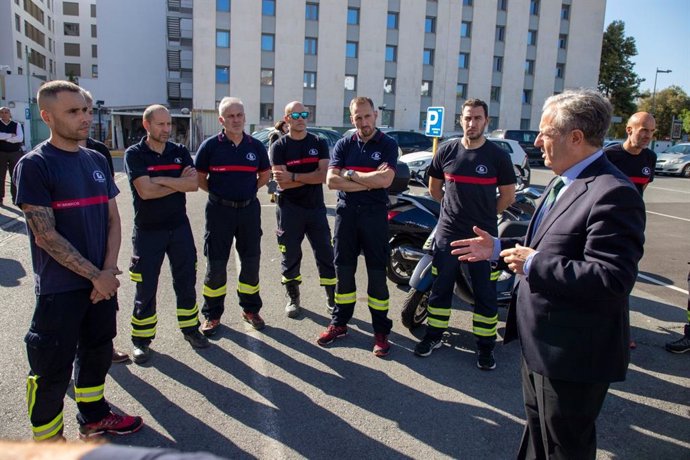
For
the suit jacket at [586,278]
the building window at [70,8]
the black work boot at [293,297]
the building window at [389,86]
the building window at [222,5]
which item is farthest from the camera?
the building window at [70,8]

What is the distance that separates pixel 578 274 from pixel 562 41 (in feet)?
164

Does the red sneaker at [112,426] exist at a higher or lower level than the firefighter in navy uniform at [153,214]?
lower

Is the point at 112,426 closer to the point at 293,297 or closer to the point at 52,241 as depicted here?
the point at 52,241

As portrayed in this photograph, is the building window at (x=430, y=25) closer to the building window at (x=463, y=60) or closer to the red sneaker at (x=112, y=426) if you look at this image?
the building window at (x=463, y=60)

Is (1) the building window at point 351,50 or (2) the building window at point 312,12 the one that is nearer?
(2) the building window at point 312,12

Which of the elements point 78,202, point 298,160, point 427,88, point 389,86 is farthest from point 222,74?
point 78,202

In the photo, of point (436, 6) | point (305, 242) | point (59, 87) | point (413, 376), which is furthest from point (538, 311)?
point (436, 6)

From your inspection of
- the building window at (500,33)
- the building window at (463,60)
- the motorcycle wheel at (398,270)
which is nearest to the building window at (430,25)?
the building window at (463,60)

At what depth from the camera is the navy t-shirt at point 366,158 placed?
4281 mm

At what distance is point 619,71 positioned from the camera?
177ft

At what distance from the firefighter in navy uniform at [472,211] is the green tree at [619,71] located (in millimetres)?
56827

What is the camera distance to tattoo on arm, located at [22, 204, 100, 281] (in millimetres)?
2604

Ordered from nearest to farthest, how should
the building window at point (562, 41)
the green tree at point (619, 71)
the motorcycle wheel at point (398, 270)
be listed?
the motorcycle wheel at point (398, 270) < the building window at point (562, 41) < the green tree at point (619, 71)

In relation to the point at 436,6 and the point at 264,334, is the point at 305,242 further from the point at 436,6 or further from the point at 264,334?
the point at 436,6
